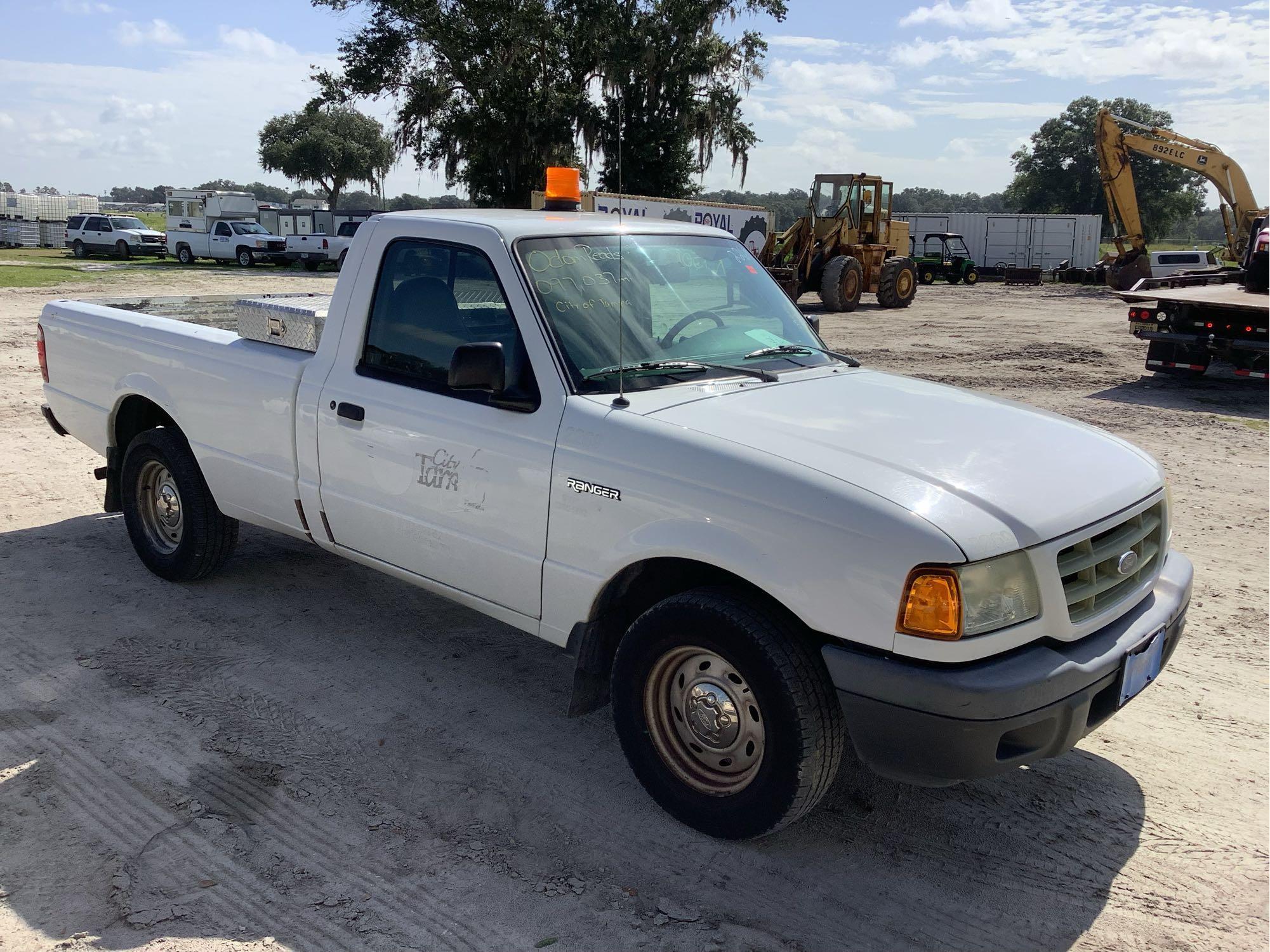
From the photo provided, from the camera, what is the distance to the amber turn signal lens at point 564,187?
4875 millimetres

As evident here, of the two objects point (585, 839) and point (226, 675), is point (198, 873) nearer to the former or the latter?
point (585, 839)

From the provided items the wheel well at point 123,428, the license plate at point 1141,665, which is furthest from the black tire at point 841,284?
the license plate at point 1141,665

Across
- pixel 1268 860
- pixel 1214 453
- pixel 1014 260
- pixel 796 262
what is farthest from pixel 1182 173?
pixel 1268 860

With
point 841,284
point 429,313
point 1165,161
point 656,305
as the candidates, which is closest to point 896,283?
point 841,284

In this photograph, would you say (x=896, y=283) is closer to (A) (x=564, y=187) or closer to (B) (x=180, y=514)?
(A) (x=564, y=187)

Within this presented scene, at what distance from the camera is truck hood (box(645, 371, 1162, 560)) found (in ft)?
10.0

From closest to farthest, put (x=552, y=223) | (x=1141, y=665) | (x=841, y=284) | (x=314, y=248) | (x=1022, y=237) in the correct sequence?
1. (x=1141, y=665)
2. (x=552, y=223)
3. (x=841, y=284)
4. (x=314, y=248)
5. (x=1022, y=237)

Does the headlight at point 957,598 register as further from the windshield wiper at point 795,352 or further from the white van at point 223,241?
the white van at point 223,241

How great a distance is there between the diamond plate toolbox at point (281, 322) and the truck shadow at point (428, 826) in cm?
144

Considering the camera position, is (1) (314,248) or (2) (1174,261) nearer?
(2) (1174,261)

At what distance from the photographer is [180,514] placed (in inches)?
224

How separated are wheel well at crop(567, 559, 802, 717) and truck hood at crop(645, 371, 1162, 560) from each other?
50 centimetres

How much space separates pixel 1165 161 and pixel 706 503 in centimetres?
3196

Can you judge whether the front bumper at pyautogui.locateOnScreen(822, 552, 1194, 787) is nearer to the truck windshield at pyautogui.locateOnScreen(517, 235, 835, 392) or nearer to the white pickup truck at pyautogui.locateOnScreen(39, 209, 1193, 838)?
the white pickup truck at pyautogui.locateOnScreen(39, 209, 1193, 838)
